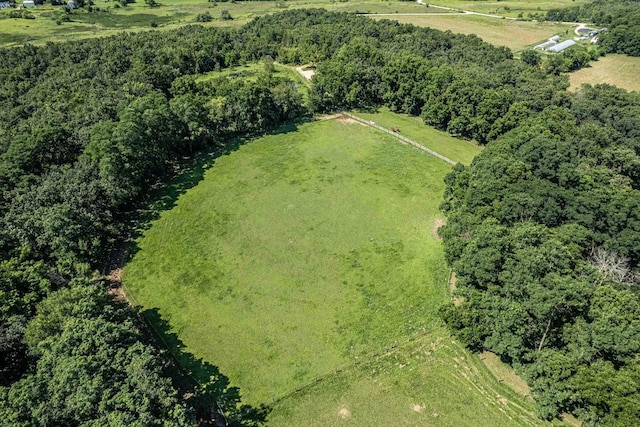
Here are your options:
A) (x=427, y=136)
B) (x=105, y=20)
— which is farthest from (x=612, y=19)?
(x=105, y=20)

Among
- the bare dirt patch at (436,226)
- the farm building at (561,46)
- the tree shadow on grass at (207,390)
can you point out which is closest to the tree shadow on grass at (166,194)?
the tree shadow on grass at (207,390)

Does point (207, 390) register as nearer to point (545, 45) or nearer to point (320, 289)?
point (320, 289)

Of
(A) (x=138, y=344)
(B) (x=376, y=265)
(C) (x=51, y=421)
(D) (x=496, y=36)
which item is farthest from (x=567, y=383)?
(D) (x=496, y=36)

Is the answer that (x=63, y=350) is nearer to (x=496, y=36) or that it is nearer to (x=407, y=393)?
(x=407, y=393)

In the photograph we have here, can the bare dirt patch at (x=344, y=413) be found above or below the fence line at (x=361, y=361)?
below

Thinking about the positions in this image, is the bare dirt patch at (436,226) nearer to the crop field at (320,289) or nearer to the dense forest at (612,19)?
the crop field at (320,289)

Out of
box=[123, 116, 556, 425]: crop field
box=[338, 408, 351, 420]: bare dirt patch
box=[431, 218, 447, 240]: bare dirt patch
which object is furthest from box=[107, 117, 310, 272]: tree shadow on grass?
box=[431, 218, 447, 240]: bare dirt patch
